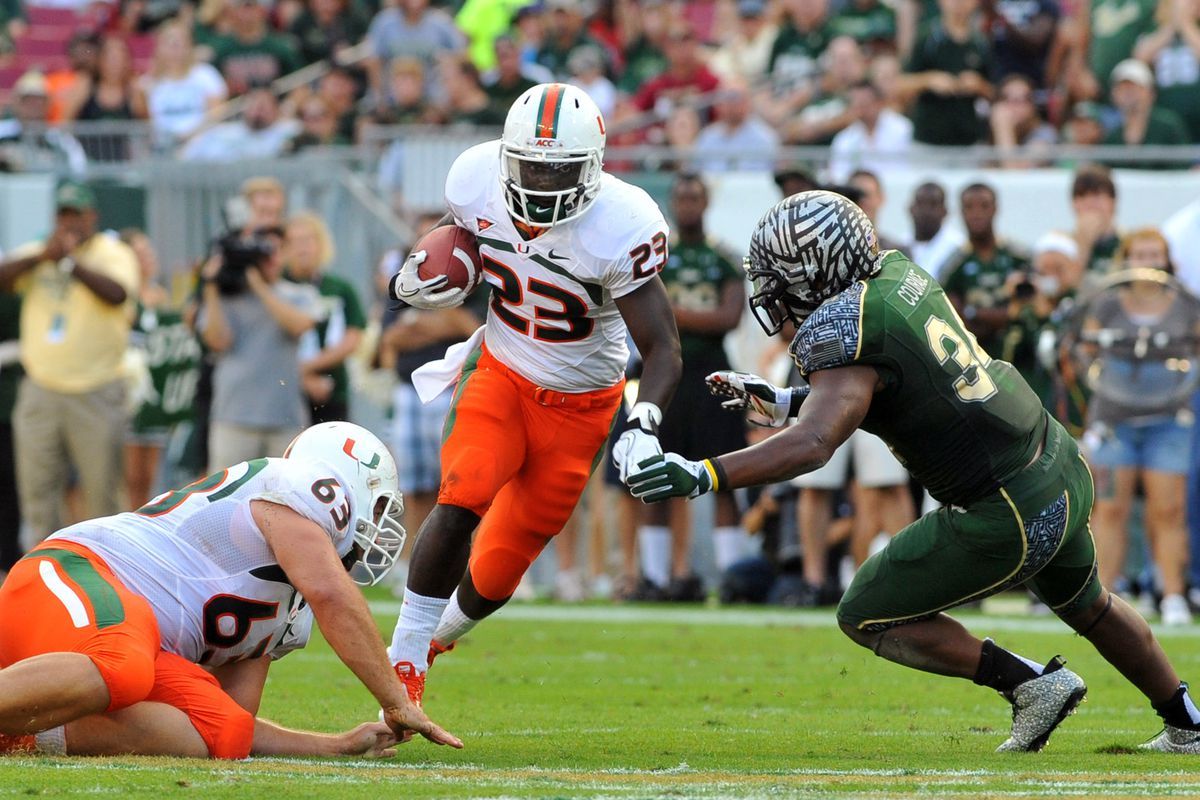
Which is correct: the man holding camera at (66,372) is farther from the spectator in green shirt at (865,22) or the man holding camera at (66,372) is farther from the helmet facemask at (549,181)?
the helmet facemask at (549,181)

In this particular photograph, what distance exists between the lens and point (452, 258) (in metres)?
6.30

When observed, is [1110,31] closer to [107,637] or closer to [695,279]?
[695,279]

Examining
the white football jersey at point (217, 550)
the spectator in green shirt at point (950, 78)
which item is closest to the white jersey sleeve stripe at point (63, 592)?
the white football jersey at point (217, 550)

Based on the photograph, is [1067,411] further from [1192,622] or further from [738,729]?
[738,729]

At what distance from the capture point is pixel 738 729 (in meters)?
6.22

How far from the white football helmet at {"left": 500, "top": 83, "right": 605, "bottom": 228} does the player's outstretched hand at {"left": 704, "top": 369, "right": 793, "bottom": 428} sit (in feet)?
2.89

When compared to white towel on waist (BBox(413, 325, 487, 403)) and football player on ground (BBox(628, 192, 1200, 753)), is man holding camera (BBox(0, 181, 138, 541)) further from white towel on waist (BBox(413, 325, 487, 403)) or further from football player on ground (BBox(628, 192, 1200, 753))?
football player on ground (BBox(628, 192, 1200, 753))

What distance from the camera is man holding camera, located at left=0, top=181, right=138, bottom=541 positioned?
1163 cm

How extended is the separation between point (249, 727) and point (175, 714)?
0.70 feet

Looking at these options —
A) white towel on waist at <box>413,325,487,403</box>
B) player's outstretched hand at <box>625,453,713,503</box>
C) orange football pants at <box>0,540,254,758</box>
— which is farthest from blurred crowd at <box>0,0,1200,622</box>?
player's outstretched hand at <box>625,453,713,503</box>

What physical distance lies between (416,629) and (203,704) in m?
1.04

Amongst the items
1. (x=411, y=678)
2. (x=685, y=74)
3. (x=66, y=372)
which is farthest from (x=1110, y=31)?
(x=411, y=678)

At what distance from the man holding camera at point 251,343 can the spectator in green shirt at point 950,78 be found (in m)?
4.50

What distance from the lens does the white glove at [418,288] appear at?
6270 millimetres
